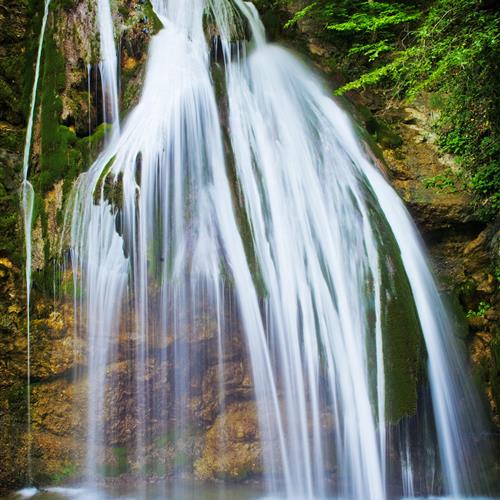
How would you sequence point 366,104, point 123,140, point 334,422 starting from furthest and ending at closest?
1. point 366,104
2. point 123,140
3. point 334,422

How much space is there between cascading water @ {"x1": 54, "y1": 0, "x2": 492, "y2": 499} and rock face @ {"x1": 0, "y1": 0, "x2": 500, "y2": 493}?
0.11 metres

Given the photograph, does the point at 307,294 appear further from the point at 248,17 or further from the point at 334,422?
the point at 248,17

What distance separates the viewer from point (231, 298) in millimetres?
4723

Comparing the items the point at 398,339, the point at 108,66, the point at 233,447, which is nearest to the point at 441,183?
the point at 398,339

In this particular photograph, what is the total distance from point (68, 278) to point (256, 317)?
199cm

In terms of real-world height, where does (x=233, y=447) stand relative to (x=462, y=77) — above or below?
below

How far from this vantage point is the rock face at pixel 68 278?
4762 mm

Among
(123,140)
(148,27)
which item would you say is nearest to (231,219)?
(123,140)

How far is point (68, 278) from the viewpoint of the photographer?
4.94 meters

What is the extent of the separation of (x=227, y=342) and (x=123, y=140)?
2.63 metres

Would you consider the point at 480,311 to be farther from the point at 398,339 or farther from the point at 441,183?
the point at 441,183

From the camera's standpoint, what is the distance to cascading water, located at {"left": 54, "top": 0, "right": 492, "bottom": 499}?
4566 mm

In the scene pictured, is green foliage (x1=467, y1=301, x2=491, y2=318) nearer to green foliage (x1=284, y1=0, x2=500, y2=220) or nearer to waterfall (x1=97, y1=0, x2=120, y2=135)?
green foliage (x1=284, y1=0, x2=500, y2=220)

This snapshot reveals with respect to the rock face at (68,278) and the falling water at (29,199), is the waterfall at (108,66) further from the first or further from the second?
the falling water at (29,199)
